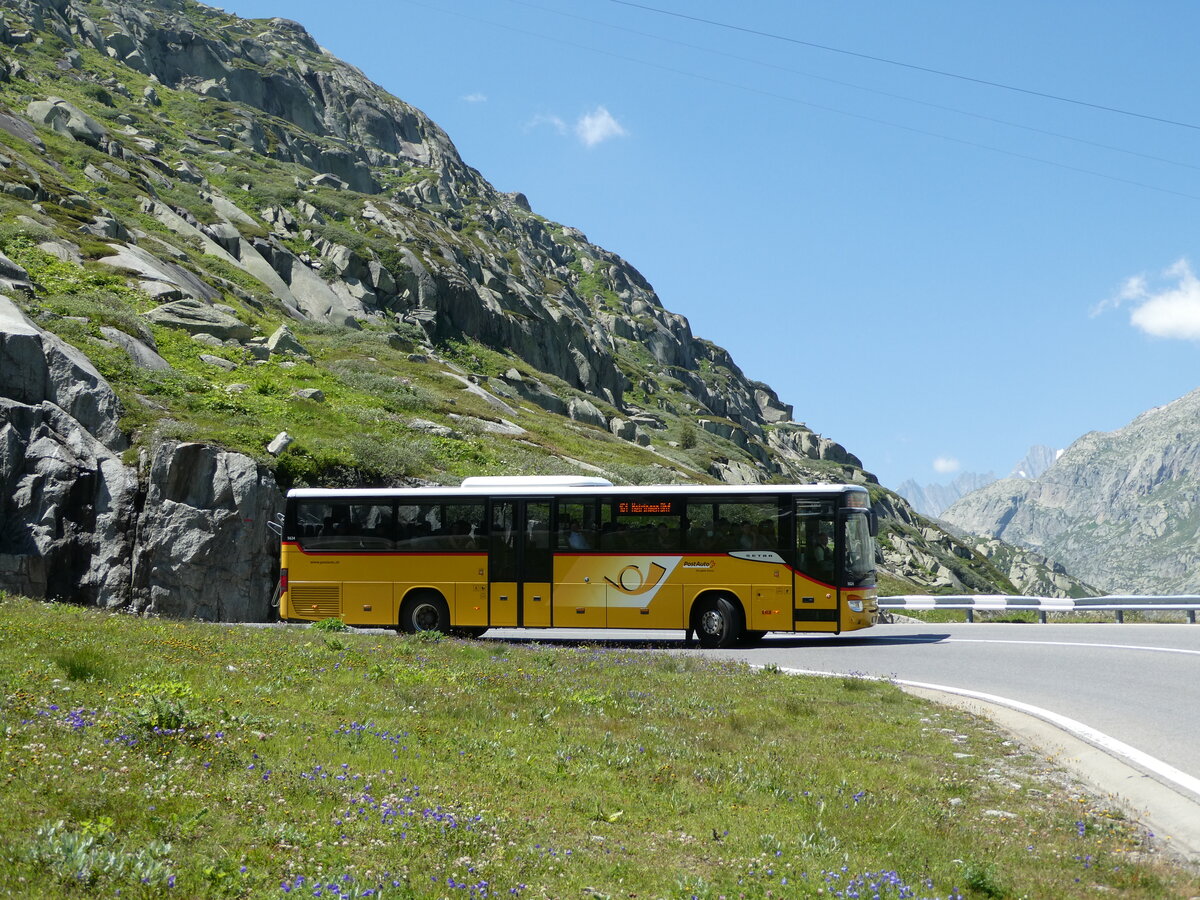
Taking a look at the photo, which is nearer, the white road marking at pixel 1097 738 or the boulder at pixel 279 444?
the white road marking at pixel 1097 738

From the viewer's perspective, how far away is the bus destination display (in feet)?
77.4

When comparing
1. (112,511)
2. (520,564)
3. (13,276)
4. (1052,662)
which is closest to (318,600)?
(520,564)

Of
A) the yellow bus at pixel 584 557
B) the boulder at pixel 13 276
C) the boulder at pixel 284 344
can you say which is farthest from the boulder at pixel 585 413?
the yellow bus at pixel 584 557

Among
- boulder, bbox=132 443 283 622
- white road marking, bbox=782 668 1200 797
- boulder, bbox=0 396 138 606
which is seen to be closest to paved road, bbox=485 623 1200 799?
white road marking, bbox=782 668 1200 797

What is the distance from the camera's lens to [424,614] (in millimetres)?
24828

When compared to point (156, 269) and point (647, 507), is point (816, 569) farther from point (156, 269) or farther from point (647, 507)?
point (156, 269)

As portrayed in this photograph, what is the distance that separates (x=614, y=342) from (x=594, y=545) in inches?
6086

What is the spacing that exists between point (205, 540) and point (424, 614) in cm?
761

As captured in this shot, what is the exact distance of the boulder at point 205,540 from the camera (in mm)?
27234

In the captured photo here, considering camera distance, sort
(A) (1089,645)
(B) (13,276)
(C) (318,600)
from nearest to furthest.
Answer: (A) (1089,645)
(C) (318,600)
(B) (13,276)

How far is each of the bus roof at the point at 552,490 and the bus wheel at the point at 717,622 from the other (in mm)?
2756

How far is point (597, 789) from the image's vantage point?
8281mm

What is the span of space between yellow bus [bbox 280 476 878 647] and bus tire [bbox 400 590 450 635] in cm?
4

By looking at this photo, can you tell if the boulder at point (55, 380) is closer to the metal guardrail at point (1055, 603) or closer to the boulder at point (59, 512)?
the boulder at point (59, 512)
